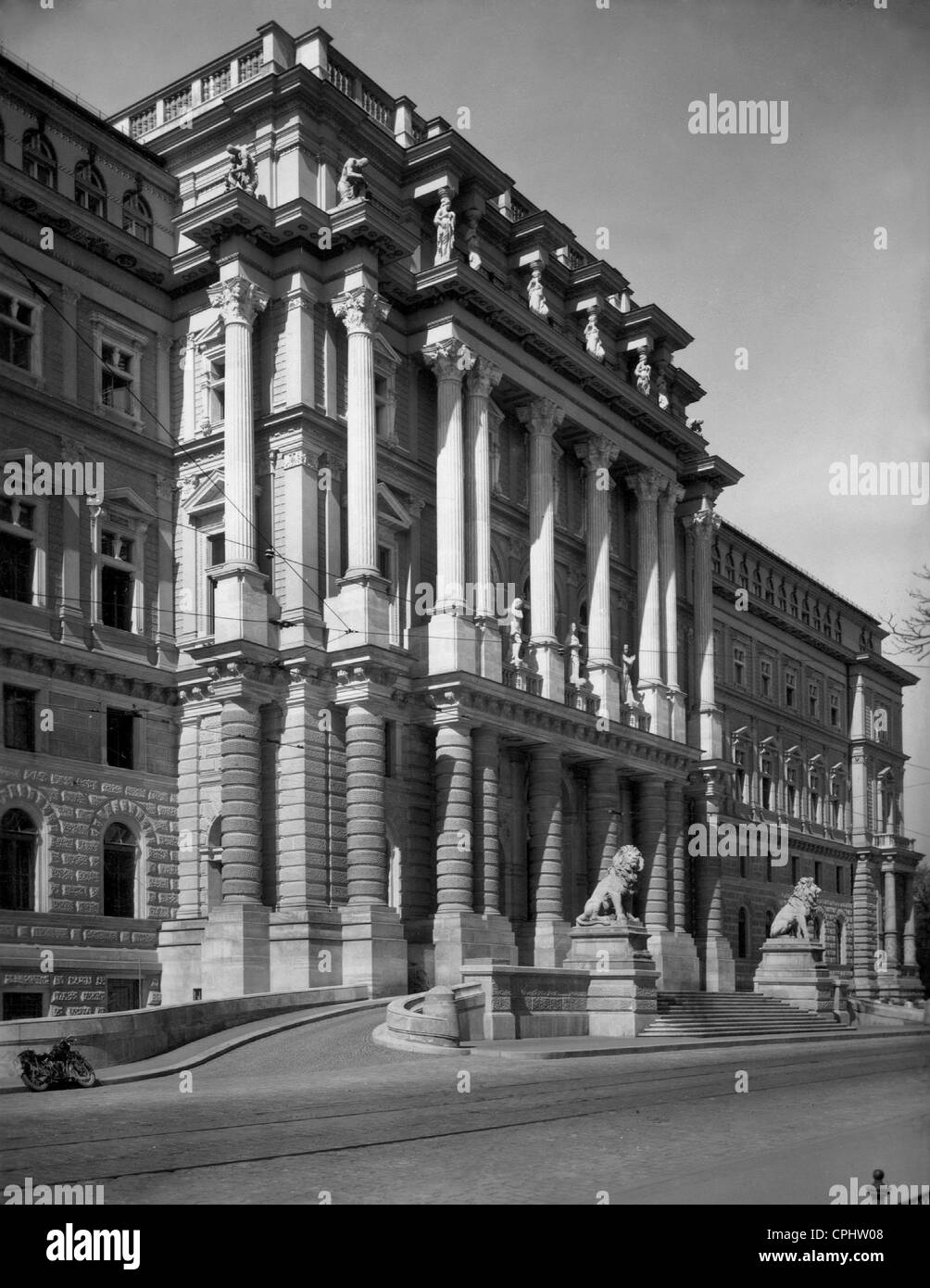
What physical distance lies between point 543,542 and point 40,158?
62.8ft

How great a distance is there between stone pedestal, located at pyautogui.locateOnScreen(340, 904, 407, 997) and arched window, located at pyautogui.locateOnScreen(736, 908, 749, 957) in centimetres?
3111

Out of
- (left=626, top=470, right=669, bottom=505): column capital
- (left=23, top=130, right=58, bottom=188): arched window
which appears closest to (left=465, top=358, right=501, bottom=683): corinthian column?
(left=626, top=470, right=669, bottom=505): column capital

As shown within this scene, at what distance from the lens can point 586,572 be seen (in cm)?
5606

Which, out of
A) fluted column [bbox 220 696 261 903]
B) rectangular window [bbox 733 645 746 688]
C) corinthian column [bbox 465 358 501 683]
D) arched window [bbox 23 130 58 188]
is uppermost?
arched window [bbox 23 130 58 188]

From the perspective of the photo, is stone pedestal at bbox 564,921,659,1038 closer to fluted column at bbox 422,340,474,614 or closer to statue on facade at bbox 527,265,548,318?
fluted column at bbox 422,340,474,614

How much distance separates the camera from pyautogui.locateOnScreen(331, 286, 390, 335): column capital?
1745 inches

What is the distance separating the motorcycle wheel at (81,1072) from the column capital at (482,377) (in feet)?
92.4

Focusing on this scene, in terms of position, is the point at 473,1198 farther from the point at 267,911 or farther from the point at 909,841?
the point at 909,841

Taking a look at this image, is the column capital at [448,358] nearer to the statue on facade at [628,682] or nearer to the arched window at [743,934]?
the statue on facade at [628,682]

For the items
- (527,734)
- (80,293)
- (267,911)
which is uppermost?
(80,293)

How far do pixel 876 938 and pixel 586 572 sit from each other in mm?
43193

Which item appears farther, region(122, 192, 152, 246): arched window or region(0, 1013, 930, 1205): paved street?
region(122, 192, 152, 246): arched window

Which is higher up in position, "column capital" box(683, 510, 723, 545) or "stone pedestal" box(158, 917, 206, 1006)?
"column capital" box(683, 510, 723, 545)
